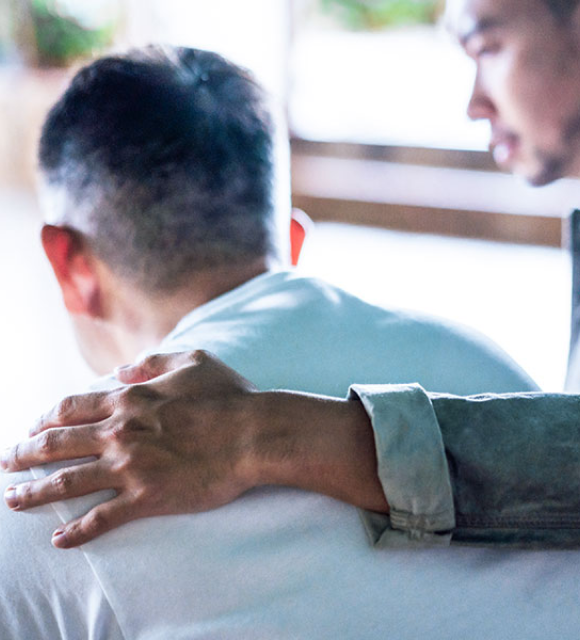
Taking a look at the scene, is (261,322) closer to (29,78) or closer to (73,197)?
(73,197)

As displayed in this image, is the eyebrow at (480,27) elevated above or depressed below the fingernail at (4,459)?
above

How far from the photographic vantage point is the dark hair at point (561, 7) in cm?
204

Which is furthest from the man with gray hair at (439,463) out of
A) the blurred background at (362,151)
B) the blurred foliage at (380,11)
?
the blurred foliage at (380,11)

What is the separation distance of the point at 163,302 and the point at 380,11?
15.8 feet

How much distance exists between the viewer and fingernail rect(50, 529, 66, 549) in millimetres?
667

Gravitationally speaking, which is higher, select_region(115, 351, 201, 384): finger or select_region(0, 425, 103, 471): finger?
select_region(115, 351, 201, 384): finger

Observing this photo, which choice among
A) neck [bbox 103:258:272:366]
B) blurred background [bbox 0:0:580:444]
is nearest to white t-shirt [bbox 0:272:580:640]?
neck [bbox 103:258:272:366]

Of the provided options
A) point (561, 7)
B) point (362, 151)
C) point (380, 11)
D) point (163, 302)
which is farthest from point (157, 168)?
point (380, 11)

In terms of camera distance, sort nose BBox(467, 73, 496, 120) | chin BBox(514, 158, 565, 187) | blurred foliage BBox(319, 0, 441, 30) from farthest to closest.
→ blurred foliage BBox(319, 0, 441, 30)
chin BBox(514, 158, 565, 187)
nose BBox(467, 73, 496, 120)

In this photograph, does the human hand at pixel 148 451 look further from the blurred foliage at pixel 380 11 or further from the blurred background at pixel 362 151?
the blurred foliage at pixel 380 11

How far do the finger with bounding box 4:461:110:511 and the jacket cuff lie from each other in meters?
0.24

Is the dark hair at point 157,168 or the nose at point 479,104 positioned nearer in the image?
the dark hair at point 157,168

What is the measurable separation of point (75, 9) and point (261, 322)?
5.49 meters

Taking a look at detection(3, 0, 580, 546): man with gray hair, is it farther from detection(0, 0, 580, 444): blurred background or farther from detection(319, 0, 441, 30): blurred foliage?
detection(319, 0, 441, 30): blurred foliage
